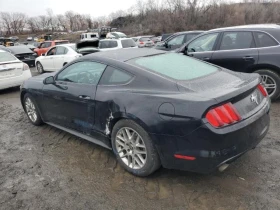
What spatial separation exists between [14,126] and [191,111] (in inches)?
159

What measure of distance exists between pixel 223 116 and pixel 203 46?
4315 mm

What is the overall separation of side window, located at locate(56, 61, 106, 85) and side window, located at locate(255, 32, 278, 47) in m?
3.69

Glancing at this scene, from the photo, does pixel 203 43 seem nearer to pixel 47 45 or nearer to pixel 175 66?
pixel 175 66

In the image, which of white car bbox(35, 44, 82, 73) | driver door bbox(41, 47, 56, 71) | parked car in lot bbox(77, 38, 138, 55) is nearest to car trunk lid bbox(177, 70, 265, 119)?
white car bbox(35, 44, 82, 73)

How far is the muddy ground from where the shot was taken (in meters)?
2.67

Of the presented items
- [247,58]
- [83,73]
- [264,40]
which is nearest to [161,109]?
[83,73]

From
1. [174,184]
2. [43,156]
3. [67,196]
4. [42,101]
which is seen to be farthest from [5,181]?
[174,184]

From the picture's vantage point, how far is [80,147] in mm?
4008

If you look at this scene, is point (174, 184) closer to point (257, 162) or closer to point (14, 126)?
point (257, 162)

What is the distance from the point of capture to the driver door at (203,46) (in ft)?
20.3

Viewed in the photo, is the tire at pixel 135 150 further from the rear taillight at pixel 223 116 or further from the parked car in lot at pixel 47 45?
the parked car in lot at pixel 47 45

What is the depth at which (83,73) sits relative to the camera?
3795 mm

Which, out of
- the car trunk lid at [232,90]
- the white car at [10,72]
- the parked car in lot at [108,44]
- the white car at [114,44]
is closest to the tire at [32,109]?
the car trunk lid at [232,90]

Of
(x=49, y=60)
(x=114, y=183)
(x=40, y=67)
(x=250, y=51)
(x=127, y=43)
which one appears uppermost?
(x=250, y=51)
